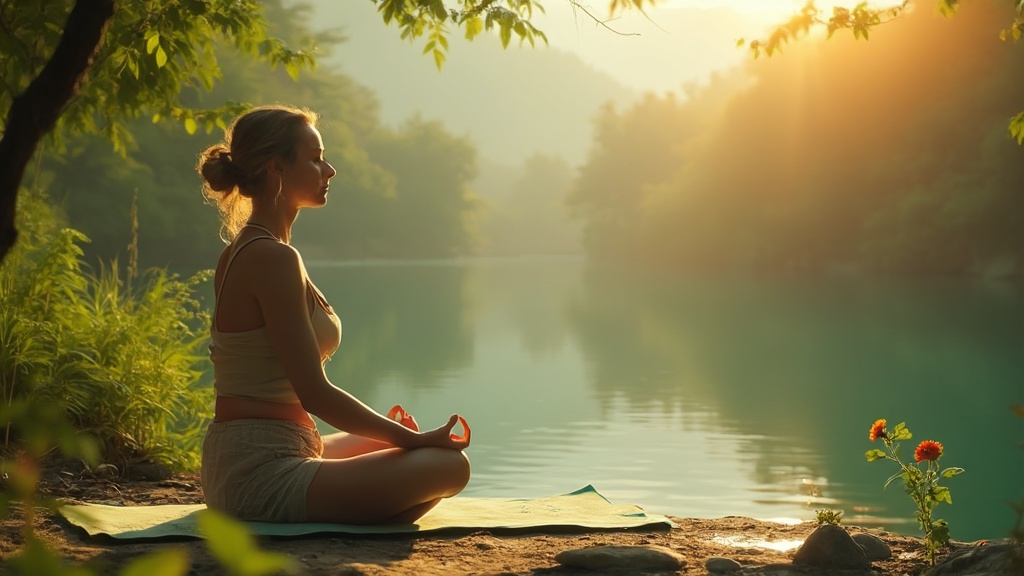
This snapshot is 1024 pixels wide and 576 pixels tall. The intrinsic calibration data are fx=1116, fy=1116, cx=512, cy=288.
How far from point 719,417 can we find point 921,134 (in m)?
19.9

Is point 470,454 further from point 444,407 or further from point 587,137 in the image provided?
point 587,137

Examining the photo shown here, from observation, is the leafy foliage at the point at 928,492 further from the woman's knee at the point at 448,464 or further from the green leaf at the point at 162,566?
the green leaf at the point at 162,566

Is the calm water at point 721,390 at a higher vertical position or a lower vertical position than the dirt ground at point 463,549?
higher

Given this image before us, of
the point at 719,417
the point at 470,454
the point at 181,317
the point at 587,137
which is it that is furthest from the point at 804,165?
the point at 587,137

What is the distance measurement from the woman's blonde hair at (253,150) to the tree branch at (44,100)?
35.1 inches

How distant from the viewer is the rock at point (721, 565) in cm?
271

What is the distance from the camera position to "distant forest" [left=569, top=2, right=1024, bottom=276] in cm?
2455

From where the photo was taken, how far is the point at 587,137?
19200 cm

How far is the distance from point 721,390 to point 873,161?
19.7 m

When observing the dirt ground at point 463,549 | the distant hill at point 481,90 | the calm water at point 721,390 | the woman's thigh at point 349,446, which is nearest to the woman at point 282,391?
the dirt ground at point 463,549

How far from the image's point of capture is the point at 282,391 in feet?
9.49

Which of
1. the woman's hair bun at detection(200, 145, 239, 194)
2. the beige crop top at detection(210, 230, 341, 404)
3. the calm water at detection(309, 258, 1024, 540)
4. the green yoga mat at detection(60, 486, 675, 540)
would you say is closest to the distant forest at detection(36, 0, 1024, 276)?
the calm water at detection(309, 258, 1024, 540)

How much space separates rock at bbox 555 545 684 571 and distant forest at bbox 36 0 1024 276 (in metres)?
13.3

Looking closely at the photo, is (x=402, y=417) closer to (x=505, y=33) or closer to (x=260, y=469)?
(x=260, y=469)
